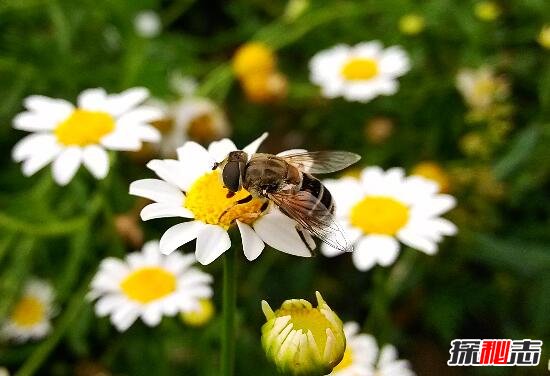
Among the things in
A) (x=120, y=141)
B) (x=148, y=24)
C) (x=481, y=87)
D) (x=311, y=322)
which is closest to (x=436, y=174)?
(x=481, y=87)

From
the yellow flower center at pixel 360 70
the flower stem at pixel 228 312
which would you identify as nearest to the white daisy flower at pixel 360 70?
the yellow flower center at pixel 360 70

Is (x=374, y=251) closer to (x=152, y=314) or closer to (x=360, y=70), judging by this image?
(x=152, y=314)

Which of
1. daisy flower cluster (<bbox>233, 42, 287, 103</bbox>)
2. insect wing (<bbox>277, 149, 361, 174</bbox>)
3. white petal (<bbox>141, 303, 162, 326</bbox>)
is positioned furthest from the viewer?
daisy flower cluster (<bbox>233, 42, 287, 103</bbox>)

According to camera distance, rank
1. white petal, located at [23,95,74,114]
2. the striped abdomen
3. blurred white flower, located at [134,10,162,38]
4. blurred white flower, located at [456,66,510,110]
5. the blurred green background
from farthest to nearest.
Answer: blurred white flower, located at [134,10,162,38] < blurred white flower, located at [456,66,510,110] < the blurred green background < white petal, located at [23,95,74,114] < the striped abdomen

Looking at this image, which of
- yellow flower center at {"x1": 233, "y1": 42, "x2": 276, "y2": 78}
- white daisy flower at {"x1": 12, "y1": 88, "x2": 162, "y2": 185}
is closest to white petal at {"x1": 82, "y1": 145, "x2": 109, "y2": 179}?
white daisy flower at {"x1": 12, "y1": 88, "x2": 162, "y2": 185}

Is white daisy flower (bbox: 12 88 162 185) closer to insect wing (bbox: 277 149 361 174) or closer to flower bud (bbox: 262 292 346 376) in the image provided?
insect wing (bbox: 277 149 361 174)

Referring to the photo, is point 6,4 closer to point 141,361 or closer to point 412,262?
point 141,361

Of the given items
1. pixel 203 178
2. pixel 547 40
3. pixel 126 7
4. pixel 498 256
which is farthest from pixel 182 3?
pixel 203 178
